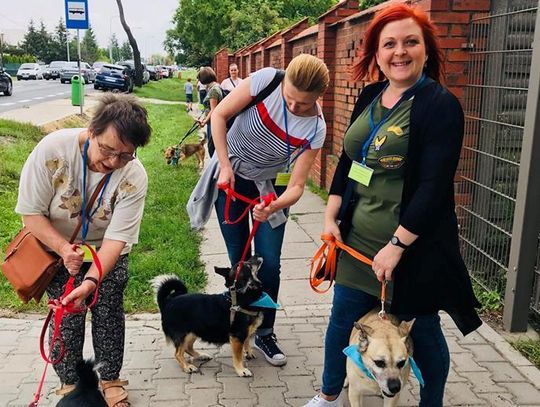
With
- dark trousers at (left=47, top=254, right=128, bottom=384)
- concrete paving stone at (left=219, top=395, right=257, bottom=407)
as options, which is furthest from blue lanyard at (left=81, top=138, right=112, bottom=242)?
concrete paving stone at (left=219, top=395, right=257, bottom=407)

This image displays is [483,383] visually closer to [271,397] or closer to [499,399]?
[499,399]

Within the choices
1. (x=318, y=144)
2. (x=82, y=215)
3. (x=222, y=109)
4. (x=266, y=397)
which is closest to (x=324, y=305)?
(x=266, y=397)

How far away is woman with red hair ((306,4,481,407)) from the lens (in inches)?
95.7

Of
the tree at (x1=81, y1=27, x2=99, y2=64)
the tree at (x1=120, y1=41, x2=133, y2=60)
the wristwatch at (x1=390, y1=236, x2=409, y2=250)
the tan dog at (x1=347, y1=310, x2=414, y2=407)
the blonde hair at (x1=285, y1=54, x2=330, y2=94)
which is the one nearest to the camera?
the wristwatch at (x1=390, y1=236, x2=409, y2=250)

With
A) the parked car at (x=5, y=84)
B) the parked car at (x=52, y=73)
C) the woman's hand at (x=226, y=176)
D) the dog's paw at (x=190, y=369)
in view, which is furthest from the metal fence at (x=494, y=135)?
the parked car at (x=52, y=73)

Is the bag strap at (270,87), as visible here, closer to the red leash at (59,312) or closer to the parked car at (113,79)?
the red leash at (59,312)

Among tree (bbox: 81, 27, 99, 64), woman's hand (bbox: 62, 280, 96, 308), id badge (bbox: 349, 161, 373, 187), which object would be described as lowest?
woman's hand (bbox: 62, 280, 96, 308)

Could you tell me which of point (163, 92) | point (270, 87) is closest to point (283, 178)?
point (270, 87)

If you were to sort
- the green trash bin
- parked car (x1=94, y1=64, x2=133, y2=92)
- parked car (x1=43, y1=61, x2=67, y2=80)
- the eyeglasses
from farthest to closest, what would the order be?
parked car (x1=43, y1=61, x2=67, y2=80) → parked car (x1=94, y1=64, x2=133, y2=92) → the green trash bin → the eyeglasses

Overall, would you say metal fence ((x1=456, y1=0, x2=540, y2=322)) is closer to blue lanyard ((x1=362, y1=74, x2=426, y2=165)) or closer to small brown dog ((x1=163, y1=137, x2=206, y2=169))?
blue lanyard ((x1=362, y1=74, x2=426, y2=165))

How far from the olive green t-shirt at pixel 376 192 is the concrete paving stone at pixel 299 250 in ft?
10.8

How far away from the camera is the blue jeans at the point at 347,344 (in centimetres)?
279

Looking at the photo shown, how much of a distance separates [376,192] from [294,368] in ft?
5.49

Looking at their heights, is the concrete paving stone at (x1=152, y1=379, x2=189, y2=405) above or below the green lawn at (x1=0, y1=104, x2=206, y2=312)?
below
